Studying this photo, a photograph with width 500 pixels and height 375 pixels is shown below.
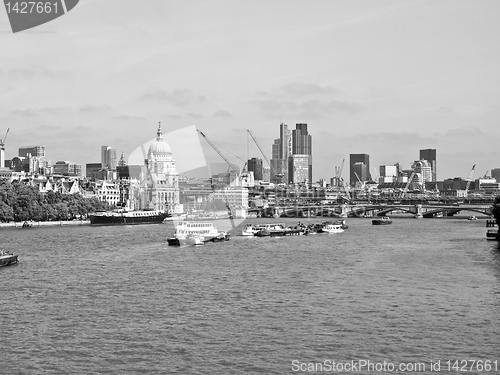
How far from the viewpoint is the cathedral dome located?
152 meters

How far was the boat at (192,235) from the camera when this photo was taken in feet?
187

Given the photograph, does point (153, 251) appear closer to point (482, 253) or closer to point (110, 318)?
point (482, 253)

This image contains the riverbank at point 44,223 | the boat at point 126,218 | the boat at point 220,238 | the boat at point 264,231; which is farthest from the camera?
the boat at point 126,218

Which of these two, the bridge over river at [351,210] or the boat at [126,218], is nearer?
the boat at [126,218]

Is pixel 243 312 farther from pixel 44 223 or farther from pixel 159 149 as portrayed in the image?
pixel 159 149

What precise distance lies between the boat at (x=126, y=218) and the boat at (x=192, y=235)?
114 feet

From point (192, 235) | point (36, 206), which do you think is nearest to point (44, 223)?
point (36, 206)

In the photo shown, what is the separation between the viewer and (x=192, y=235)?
58094 mm

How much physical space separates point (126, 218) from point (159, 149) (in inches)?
2196

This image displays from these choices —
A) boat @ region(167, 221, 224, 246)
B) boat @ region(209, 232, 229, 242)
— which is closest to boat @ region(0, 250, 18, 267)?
boat @ region(167, 221, 224, 246)

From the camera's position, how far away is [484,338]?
71.9ft

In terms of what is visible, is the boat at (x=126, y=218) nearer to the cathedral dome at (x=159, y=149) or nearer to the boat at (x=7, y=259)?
the cathedral dome at (x=159, y=149)

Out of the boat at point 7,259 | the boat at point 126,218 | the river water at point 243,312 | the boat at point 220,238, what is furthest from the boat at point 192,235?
the boat at point 126,218

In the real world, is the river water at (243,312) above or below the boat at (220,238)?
below
